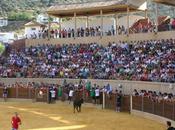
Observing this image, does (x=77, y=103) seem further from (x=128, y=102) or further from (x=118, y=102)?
(x=128, y=102)

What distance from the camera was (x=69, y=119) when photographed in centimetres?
2833

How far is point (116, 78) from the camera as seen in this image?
34781 millimetres

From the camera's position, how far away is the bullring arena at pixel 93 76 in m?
27.7

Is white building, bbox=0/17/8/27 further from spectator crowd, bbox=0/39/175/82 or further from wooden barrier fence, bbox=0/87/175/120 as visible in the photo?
wooden barrier fence, bbox=0/87/175/120

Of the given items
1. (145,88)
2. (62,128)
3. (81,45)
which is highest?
(81,45)

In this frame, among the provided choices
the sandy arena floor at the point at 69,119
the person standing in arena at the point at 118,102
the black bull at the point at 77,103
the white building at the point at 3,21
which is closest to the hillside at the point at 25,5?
the white building at the point at 3,21

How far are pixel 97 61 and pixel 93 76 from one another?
2187 millimetres

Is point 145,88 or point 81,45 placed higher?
point 81,45

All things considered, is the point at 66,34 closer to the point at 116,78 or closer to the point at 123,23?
the point at 123,23

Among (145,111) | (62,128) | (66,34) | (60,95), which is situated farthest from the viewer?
(66,34)

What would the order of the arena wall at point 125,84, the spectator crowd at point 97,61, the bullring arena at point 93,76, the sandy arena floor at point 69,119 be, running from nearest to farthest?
the sandy arena floor at point 69,119 < the bullring arena at point 93,76 < the arena wall at point 125,84 < the spectator crowd at point 97,61

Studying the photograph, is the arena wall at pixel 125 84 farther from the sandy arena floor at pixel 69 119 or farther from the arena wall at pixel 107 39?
the arena wall at pixel 107 39

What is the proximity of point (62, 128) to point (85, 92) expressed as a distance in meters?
10.3

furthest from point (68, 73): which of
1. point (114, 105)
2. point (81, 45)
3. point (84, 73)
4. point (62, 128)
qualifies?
point (62, 128)
